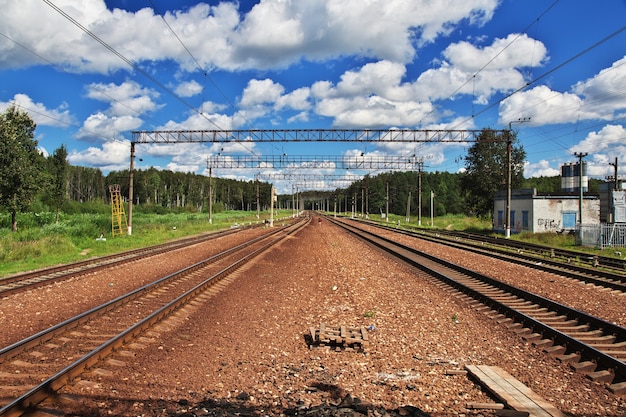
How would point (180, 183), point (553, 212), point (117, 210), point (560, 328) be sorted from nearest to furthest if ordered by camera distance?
point (560, 328)
point (117, 210)
point (553, 212)
point (180, 183)

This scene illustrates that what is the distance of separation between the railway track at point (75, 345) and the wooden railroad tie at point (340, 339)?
3.04 metres

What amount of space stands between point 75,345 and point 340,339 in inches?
173

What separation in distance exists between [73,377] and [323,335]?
396 cm

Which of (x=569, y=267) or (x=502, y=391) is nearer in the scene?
(x=502, y=391)

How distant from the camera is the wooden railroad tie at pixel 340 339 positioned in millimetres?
7743

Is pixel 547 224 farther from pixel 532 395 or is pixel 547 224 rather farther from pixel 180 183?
pixel 180 183

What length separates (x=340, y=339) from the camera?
778cm

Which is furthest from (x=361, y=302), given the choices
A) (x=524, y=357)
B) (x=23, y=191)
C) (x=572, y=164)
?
(x=572, y=164)

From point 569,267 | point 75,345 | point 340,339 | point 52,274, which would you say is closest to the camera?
point 75,345

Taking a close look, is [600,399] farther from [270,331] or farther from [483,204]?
[483,204]

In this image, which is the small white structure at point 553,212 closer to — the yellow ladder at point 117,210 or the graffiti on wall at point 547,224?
the graffiti on wall at point 547,224

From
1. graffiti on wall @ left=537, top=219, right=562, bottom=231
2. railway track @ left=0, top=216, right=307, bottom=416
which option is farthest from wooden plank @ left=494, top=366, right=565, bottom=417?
graffiti on wall @ left=537, top=219, right=562, bottom=231

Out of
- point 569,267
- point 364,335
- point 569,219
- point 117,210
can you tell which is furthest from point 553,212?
point 364,335

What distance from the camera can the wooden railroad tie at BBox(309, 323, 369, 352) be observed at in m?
7.74
